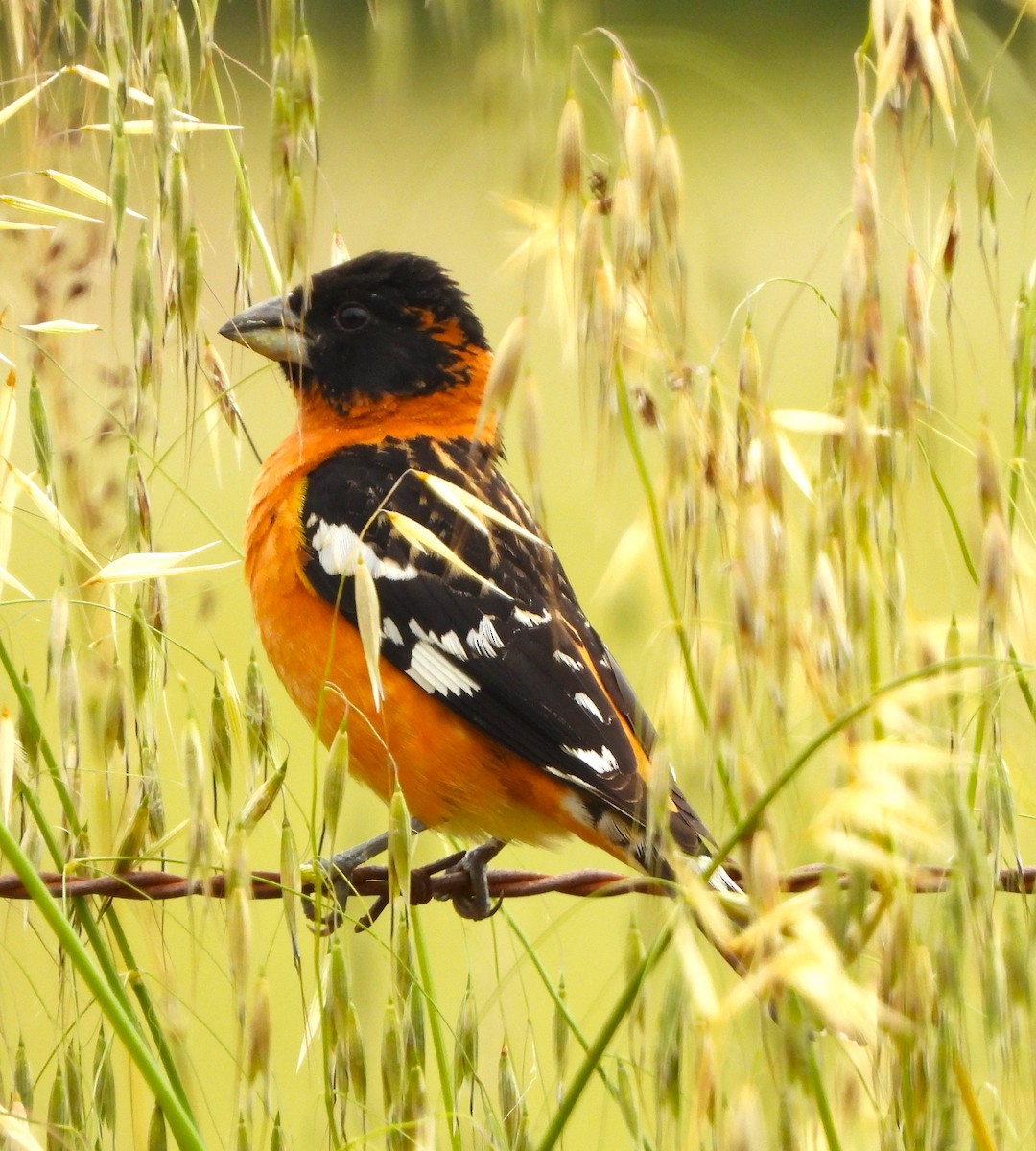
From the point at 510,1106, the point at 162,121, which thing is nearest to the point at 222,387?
the point at 162,121

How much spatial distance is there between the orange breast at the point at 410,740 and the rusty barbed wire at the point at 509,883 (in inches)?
14.1

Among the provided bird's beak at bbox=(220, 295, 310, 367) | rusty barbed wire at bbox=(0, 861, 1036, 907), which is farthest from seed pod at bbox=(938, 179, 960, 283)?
bird's beak at bbox=(220, 295, 310, 367)

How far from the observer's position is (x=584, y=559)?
22.3 feet

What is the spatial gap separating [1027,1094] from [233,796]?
793mm

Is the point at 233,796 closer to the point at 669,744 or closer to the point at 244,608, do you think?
the point at 669,744

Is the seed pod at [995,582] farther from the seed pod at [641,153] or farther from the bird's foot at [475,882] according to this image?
the bird's foot at [475,882]

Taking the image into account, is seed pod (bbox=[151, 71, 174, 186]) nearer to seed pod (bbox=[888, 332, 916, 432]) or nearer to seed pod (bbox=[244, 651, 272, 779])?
seed pod (bbox=[244, 651, 272, 779])

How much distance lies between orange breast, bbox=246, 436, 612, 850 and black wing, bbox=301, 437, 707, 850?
0.03 meters

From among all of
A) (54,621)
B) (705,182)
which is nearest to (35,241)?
(54,621)

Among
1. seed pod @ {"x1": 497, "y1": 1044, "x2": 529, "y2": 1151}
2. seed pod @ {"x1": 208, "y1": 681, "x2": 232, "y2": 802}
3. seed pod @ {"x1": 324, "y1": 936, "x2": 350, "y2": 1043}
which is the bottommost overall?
seed pod @ {"x1": 497, "y1": 1044, "x2": 529, "y2": 1151}

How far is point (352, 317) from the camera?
293 centimetres

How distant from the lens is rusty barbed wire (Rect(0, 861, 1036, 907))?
4.26 feet

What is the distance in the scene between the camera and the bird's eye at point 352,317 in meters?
2.93

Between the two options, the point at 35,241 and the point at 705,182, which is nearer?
the point at 35,241
